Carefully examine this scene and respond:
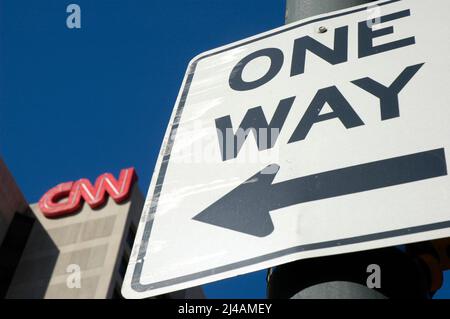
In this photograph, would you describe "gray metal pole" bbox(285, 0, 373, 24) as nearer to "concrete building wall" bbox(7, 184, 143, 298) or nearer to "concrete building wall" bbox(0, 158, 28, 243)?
"concrete building wall" bbox(7, 184, 143, 298)

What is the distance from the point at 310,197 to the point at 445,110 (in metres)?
0.50

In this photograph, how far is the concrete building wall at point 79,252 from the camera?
112ft

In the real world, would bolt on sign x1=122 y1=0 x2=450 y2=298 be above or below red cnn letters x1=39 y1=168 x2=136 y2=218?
below

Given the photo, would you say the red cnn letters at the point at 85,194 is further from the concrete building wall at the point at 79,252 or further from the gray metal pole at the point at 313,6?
the gray metal pole at the point at 313,6

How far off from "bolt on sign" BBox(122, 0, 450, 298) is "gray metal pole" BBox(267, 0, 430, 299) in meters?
0.04

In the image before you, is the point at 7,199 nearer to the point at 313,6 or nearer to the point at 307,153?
the point at 313,6

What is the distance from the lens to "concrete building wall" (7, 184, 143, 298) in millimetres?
34156

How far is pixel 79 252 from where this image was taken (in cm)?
3625

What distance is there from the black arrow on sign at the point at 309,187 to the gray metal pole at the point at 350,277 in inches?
5.7

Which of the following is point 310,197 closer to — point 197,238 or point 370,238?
point 370,238

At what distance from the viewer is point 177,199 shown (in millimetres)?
1998

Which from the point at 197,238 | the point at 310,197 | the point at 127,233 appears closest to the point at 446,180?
the point at 310,197

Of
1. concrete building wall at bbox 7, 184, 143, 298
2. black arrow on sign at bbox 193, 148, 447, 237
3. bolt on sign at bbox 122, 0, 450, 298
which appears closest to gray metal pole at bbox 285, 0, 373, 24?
bolt on sign at bbox 122, 0, 450, 298

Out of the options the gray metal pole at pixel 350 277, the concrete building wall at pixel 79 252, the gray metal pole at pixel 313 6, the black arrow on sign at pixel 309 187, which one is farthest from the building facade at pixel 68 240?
the gray metal pole at pixel 350 277
